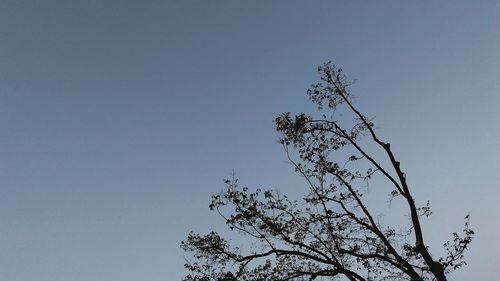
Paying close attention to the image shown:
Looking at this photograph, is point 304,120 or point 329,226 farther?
point 304,120

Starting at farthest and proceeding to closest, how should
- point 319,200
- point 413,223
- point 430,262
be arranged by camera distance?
point 319,200 < point 413,223 < point 430,262

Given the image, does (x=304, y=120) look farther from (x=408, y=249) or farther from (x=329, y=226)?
(x=408, y=249)

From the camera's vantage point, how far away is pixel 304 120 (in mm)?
17031

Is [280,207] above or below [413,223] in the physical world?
above

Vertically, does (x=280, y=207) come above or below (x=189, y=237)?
above

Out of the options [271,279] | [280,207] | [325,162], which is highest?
[325,162]

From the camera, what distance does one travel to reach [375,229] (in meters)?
14.4

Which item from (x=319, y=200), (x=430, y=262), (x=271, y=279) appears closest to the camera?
(x=430, y=262)

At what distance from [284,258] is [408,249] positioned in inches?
186

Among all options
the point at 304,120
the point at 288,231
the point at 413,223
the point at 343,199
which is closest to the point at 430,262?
the point at 413,223

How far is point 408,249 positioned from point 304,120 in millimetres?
6574

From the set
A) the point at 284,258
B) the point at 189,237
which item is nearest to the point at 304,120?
the point at 284,258

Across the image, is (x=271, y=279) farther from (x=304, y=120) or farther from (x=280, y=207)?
(x=304, y=120)

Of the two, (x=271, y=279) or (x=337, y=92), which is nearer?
(x=271, y=279)
